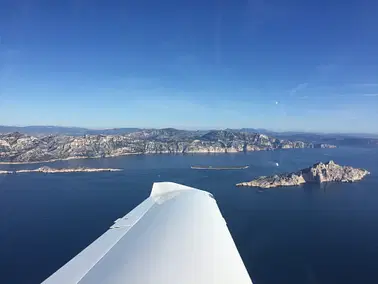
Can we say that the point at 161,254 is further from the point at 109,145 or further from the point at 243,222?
the point at 109,145

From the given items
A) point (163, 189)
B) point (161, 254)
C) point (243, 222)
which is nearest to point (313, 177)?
point (243, 222)

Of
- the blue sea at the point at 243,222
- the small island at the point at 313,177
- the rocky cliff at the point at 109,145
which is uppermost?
the rocky cliff at the point at 109,145

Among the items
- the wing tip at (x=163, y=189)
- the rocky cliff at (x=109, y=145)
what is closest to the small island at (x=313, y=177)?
the wing tip at (x=163, y=189)

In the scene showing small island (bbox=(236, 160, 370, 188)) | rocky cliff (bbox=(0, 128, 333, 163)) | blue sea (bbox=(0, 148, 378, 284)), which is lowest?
blue sea (bbox=(0, 148, 378, 284))

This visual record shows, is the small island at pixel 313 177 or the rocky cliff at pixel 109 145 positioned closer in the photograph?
the small island at pixel 313 177

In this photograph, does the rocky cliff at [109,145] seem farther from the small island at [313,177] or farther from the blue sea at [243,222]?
the small island at [313,177]

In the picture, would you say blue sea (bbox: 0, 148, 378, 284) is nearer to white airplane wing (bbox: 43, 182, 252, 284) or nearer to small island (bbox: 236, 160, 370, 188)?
small island (bbox: 236, 160, 370, 188)

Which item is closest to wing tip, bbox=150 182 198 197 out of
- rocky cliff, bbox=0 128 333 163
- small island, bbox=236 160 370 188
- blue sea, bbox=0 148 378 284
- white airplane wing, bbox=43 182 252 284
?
white airplane wing, bbox=43 182 252 284
